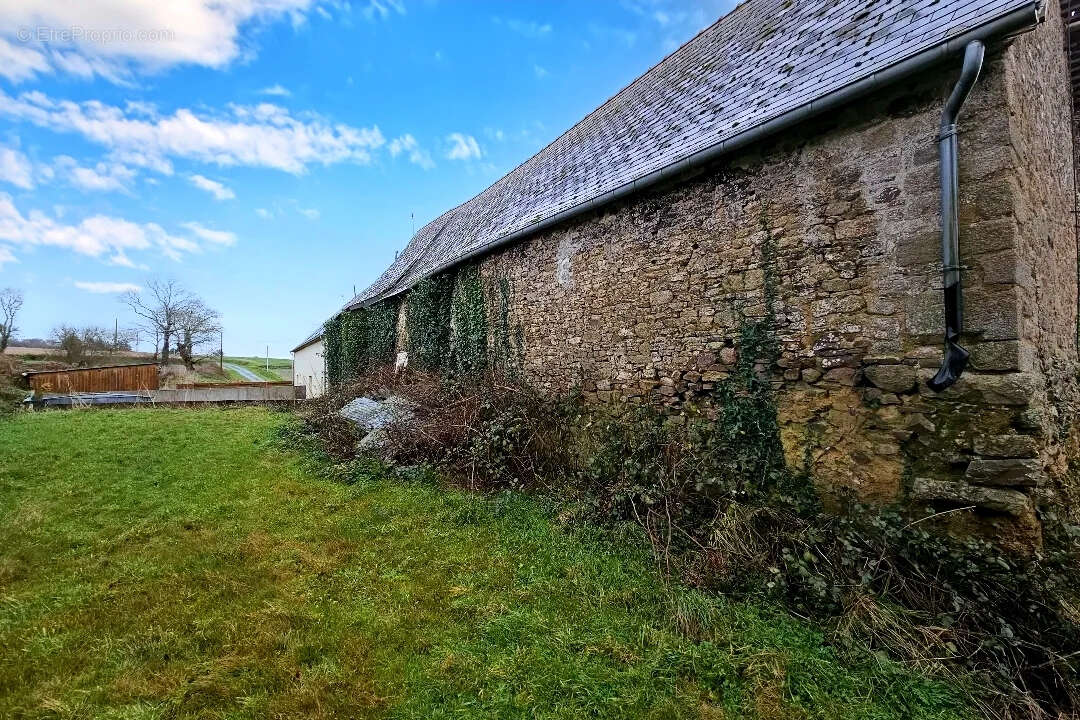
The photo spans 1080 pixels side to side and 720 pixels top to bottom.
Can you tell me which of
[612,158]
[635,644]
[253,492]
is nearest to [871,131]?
[612,158]

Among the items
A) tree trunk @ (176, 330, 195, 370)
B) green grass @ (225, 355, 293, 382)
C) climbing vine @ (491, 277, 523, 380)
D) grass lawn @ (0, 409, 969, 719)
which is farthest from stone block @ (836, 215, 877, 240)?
green grass @ (225, 355, 293, 382)

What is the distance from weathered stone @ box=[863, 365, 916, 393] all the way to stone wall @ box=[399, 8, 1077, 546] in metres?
0.01

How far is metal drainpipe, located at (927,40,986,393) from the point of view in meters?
3.29

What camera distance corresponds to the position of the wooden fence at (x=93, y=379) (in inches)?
729

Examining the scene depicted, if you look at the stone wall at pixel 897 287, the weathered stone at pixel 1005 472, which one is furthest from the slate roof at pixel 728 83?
the weathered stone at pixel 1005 472

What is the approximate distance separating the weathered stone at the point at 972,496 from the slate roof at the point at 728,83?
3174 mm

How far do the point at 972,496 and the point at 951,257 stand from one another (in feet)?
5.68

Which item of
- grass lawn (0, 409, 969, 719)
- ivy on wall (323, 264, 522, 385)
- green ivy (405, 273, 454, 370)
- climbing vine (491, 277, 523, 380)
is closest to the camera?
grass lawn (0, 409, 969, 719)

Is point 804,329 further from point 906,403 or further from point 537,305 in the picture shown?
point 537,305

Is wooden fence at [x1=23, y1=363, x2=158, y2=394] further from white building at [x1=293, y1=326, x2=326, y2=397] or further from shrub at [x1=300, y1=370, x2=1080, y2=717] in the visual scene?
shrub at [x1=300, y1=370, x2=1080, y2=717]

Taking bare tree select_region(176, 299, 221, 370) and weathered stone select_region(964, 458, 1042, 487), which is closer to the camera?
weathered stone select_region(964, 458, 1042, 487)

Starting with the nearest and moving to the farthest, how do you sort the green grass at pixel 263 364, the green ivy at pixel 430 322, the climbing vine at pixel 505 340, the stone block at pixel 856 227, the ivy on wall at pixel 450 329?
the stone block at pixel 856 227
the climbing vine at pixel 505 340
the ivy on wall at pixel 450 329
the green ivy at pixel 430 322
the green grass at pixel 263 364

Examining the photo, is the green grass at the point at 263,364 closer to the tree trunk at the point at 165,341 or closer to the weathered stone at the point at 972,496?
the tree trunk at the point at 165,341

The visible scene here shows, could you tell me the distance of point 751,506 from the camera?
387 centimetres
